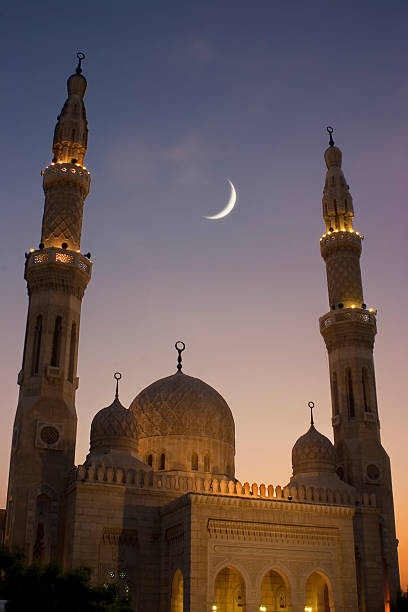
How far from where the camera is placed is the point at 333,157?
35.2 meters

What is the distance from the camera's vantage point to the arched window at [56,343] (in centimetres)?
2595

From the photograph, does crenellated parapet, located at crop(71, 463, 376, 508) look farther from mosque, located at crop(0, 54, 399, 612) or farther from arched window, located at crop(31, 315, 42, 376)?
arched window, located at crop(31, 315, 42, 376)

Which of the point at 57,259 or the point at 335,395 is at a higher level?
the point at 57,259

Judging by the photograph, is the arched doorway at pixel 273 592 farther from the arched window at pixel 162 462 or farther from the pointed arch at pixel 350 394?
the pointed arch at pixel 350 394

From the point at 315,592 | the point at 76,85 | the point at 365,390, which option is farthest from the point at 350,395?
the point at 76,85

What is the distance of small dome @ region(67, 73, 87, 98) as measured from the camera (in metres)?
31.5

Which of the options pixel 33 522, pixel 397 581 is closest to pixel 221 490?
pixel 33 522

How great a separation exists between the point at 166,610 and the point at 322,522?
5.61 metres

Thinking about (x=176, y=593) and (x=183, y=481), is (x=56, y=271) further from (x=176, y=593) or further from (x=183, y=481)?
(x=176, y=593)

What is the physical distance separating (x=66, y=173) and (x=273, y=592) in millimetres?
17782

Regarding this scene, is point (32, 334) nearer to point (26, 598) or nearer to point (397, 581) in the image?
point (26, 598)

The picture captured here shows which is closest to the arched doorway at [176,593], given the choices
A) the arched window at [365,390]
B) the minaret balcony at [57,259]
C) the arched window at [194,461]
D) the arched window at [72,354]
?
the arched window at [194,461]

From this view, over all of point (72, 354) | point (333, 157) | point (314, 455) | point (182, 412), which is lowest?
point (314, 455)

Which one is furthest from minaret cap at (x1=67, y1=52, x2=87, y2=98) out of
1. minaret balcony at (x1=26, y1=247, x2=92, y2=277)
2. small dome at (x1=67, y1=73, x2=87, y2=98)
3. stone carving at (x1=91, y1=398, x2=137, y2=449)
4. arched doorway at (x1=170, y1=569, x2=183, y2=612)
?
arched doorway at (x1=170, y1=569, x2=183, y2=612)
